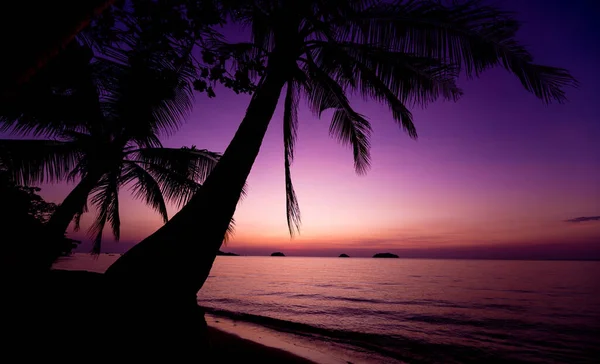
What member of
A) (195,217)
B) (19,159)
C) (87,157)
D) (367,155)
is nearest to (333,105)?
(367,155)

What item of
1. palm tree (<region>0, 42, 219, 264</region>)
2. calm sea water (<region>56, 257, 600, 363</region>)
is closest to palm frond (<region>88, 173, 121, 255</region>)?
palm tree (<region>0, 42, 219, 264</region>)

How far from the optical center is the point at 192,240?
2.71m

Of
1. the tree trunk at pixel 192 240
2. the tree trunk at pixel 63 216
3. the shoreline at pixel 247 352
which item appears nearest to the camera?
the tree trunk at pixel 192 240

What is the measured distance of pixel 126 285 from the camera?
92.0 inches

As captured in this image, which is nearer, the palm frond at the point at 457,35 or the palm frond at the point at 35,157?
the palm frond at the point at 457,35

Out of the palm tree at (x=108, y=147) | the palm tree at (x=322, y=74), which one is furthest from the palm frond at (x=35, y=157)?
the palm tree at (x=322, y=74)

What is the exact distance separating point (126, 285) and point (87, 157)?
608 centimetres

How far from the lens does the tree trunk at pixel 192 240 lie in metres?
2.46

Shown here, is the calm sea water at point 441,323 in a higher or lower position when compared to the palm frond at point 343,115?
lower

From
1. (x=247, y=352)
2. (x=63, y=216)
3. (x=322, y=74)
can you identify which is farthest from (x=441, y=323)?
(x=63, y=216)

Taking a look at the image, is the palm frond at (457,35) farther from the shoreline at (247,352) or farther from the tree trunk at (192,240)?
the shoreline at (247,352)

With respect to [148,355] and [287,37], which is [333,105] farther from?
[148,355]

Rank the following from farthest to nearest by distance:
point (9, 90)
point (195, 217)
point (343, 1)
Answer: point (343, 1) → point (195, 217) → point (9, 90)

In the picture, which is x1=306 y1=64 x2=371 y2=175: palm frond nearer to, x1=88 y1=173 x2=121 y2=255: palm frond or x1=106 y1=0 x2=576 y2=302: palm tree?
x1=106 y1=0 x2=576 y2=302: palm tree
